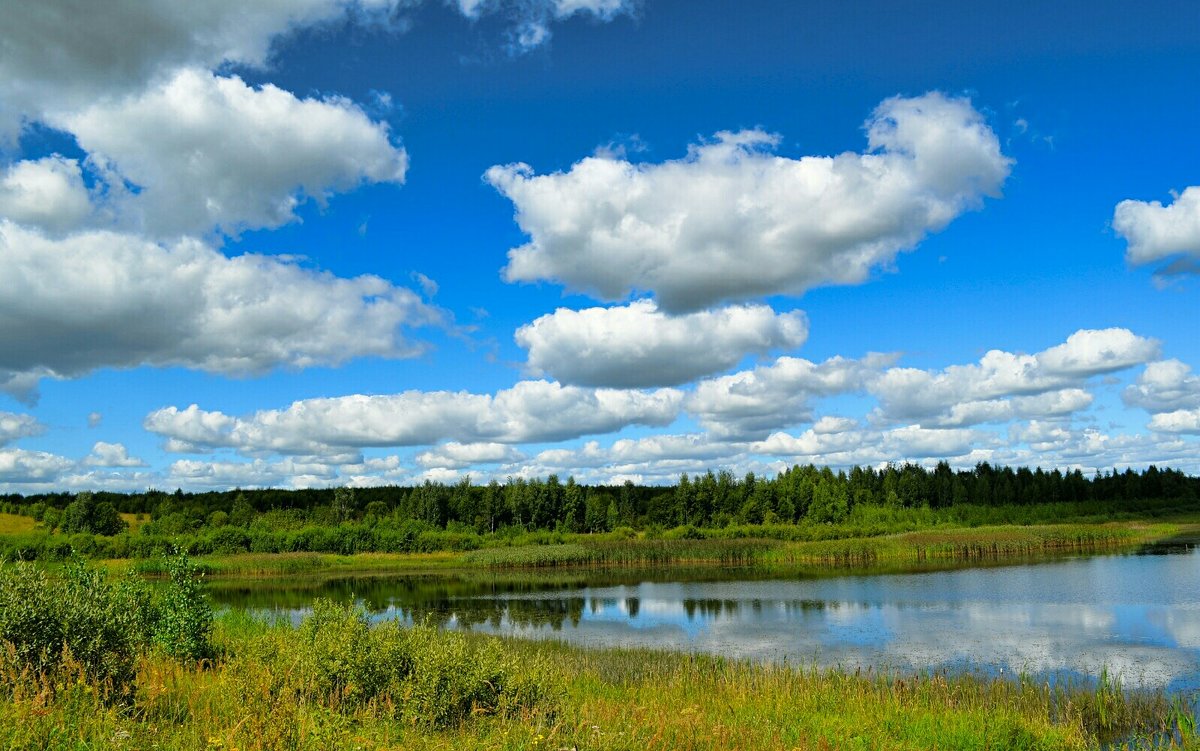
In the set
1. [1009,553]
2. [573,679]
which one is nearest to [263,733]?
[573,679]

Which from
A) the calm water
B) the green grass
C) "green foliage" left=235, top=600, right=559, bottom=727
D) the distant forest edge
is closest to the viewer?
"green foliage" left=235, top=600, right=559, bottom=727

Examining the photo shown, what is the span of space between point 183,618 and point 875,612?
3324cm

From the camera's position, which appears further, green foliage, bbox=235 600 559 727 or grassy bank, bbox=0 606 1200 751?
green foliage, bbox=235 600 559 727

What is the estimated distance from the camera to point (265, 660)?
618 inches

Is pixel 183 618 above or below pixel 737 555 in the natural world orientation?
above

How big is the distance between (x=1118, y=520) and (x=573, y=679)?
123m

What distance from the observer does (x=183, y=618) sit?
18.7 m

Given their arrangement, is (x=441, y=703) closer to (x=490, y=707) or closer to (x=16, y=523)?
(x=490, y=707)

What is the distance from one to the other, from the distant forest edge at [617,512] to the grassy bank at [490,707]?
263ft

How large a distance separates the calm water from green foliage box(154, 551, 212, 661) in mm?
7585

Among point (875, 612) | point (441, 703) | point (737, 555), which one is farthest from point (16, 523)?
point (441, 703)

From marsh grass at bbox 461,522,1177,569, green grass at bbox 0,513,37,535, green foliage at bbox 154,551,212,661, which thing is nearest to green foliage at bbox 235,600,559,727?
green foliage at bbox 154,551,212,661

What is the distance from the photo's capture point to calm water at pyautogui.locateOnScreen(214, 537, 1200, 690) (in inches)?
1086

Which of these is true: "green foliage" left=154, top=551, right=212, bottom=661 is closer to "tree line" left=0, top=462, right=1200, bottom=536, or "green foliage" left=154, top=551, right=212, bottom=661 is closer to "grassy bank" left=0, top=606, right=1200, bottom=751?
"grassy bank" left=0, top=606, right=1200, bottom=751
